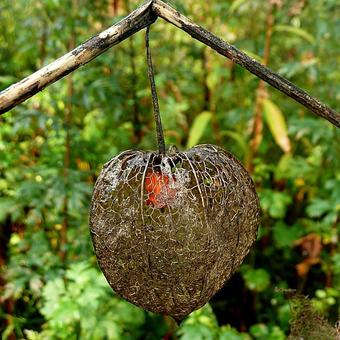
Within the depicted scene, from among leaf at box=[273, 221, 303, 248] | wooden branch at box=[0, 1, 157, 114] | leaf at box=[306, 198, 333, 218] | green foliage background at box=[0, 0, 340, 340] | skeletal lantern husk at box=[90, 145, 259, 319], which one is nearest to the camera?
wooden branch at box=[0, 1, 157, 114]

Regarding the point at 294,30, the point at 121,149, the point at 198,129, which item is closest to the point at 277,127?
the point at 198,129

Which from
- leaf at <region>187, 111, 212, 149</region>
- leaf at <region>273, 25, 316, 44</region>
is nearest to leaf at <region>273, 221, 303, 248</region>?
leaf at <region>187, 111, 212, 149</region>

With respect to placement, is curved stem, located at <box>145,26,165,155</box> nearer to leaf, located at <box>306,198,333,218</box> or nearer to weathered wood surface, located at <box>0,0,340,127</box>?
weathered wood surface, located at <box>0,0,340,127</box>

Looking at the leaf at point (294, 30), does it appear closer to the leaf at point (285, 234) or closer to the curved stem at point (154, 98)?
the leaf at point (285, 234)

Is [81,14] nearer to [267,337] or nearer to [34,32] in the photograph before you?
[34,32]

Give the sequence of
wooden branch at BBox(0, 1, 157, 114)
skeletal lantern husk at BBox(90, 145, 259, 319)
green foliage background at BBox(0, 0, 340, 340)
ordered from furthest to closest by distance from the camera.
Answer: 1. green foliage background at BBox(0, 0, 340, 340)
2. skeletal lantern husk at BBox(90, 145, 259, 319)
3. wooden branch at BBox(0, 1, 157, 114)

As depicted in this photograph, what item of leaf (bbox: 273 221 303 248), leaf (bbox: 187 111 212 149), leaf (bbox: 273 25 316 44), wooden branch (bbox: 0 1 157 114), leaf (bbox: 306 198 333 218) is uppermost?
leaf (bbox: 273 25 316 44)

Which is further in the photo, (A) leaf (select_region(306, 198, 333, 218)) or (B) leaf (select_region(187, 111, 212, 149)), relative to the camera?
(B) leaf (select_region(187, 111, 212, 149))

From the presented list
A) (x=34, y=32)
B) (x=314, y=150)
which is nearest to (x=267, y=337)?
(x=314, y=150)

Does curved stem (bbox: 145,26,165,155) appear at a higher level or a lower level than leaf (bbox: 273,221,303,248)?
higher
